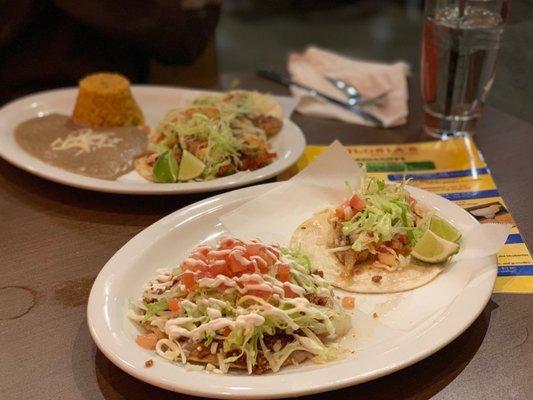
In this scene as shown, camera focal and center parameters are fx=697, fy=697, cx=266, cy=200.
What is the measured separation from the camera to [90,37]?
3.05m

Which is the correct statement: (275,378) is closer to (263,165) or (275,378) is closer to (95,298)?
(95,298)

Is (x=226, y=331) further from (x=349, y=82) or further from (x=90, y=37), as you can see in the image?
(x=90, y=37)

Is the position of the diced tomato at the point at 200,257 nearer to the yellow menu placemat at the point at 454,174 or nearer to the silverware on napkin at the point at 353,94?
the yellow menu placemat at the point at 454,174

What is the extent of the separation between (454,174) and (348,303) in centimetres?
80

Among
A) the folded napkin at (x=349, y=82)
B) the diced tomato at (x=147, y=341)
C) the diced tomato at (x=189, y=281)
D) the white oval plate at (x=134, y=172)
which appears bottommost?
the folded napkin at (x=349, y=82)

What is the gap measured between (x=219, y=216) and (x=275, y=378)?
0.66 metres

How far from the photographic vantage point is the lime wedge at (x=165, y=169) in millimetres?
2012

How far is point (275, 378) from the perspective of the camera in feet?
3.95

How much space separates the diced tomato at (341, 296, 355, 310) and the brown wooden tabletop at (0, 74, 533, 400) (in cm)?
22

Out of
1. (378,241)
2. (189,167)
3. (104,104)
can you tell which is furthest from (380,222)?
(104,104)

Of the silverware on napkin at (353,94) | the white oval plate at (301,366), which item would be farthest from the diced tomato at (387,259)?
the silverware on napkin at (353,94)

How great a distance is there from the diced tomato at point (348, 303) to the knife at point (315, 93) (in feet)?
3.75

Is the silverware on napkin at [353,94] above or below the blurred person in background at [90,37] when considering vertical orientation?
below

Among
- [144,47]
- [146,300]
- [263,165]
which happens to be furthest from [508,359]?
[144,47]
